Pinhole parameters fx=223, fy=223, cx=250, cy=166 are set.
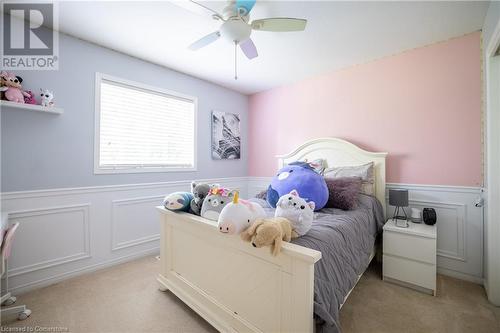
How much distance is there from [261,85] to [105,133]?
2311mm

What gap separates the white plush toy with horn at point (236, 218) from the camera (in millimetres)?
1195

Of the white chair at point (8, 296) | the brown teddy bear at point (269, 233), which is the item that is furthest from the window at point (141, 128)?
the brown teddy bear at point (269, 233)

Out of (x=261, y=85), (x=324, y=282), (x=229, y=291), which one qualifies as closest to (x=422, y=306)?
(x=324, y=282)

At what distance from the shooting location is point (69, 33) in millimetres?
2170

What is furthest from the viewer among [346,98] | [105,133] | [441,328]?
[346,98]

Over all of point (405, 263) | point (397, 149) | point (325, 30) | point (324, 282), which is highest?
point (325, 30)

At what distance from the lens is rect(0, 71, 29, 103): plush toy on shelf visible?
182 cm

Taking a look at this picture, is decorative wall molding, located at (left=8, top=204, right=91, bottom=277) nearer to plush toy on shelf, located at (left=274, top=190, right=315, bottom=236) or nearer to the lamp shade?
plush toy on shelf, located at (left=274, top=190, right=315, bottom=236)

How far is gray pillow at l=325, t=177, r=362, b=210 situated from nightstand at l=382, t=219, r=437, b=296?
0.42 metres

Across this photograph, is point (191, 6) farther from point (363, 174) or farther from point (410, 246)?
point (410, 246)

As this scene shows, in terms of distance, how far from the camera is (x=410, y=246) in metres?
1.99

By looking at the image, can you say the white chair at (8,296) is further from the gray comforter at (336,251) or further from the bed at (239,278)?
the gray comforter at (336,251)

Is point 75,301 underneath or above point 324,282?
underneath

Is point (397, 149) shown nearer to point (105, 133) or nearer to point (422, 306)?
point (422, 306)
